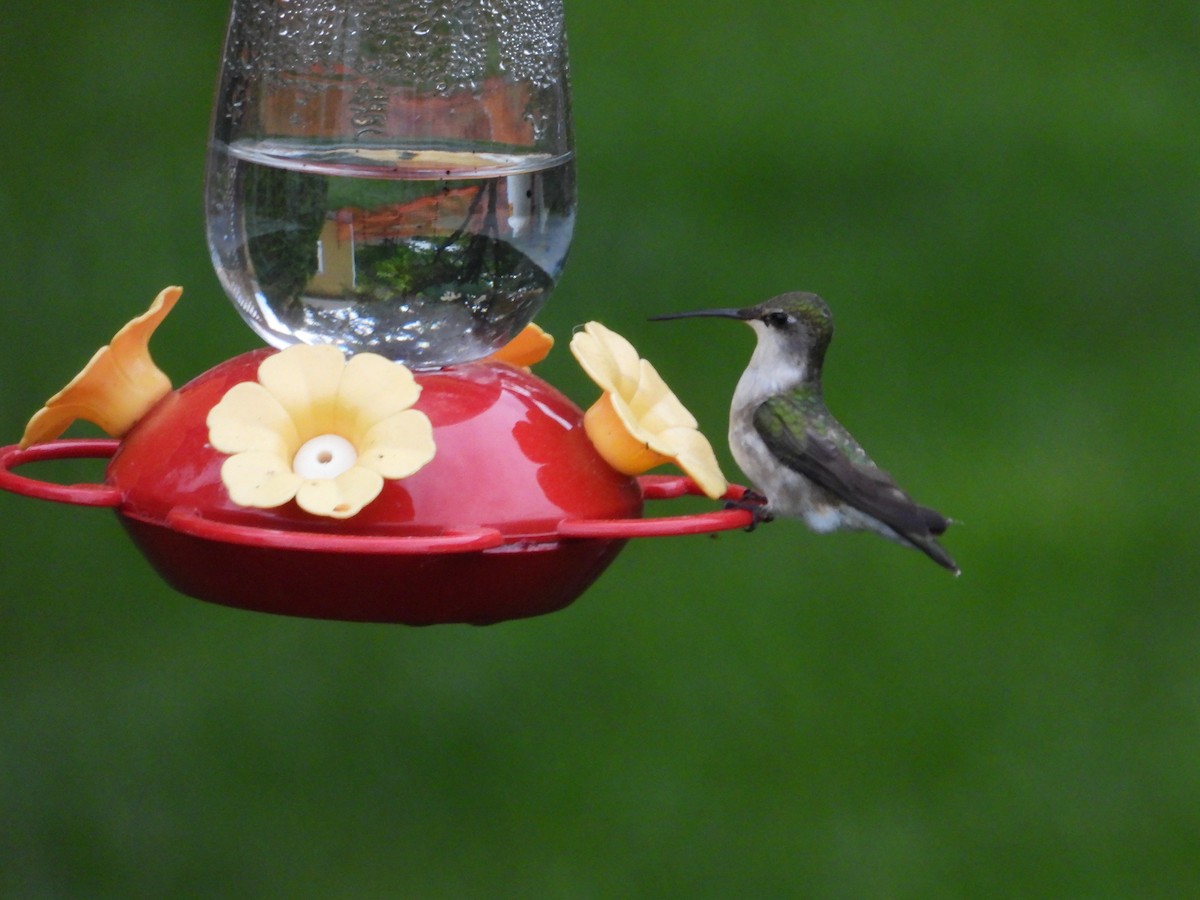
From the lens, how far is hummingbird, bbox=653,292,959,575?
366 centimetres

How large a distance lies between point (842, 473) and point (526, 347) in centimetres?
65

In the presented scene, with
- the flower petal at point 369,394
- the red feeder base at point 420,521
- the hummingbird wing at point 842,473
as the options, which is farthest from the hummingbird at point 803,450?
the flower petal at point 369,394

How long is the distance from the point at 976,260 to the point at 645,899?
2.53m

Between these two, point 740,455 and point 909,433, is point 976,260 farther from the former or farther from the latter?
point 740,455

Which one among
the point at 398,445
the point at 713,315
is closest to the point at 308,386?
the point at 398,445

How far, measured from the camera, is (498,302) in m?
3.35

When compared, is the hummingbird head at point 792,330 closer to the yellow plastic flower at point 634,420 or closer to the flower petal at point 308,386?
the yellow plastic flower at point 634,420

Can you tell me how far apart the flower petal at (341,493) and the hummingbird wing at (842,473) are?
1.25 m

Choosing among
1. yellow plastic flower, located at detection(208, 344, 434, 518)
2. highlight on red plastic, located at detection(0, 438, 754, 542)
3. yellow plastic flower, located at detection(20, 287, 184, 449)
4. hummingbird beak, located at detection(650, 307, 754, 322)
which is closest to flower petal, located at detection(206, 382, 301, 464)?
yellow plastic flower, located at detection(208, 344, 434, 518)

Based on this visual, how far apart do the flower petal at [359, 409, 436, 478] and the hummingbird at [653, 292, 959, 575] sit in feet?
3.12

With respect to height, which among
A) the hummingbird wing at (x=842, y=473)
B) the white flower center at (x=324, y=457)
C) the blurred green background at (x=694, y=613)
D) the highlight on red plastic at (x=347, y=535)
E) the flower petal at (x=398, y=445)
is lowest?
the blurred green background at (x=694, y=613)

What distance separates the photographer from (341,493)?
2.64 metres

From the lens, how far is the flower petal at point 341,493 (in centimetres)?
261

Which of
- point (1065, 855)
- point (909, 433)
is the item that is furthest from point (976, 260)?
point (1065, 855)
